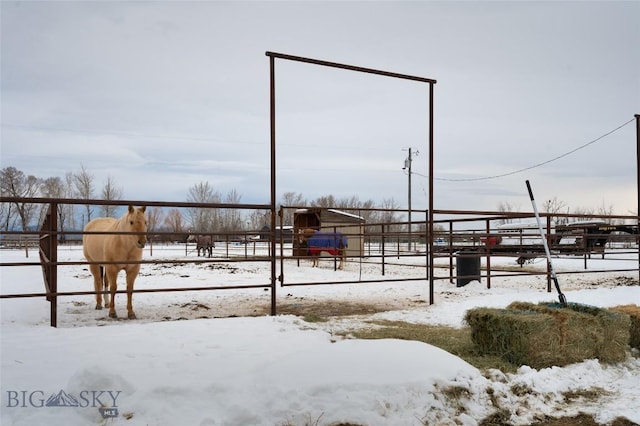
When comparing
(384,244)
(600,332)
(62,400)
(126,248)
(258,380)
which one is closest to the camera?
(62,400)

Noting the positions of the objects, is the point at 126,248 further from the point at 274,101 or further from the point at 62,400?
the point at 62,400

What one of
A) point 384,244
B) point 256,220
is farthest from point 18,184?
point 384,244

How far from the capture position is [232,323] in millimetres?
4801

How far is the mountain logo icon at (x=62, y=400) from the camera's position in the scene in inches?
99.8

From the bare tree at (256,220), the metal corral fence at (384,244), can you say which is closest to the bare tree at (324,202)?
the bare tree at (256,220)

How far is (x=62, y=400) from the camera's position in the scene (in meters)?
2.57

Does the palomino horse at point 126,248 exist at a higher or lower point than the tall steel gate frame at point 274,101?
lower

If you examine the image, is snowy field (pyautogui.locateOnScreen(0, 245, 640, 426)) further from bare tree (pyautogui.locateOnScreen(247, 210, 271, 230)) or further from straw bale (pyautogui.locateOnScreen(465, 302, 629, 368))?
bare tree (pyautogui.locateOnScreen(247, 210, 271, 230))

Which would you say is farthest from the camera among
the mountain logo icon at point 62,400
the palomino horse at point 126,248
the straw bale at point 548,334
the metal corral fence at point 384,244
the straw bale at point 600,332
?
the palomino horse at point 126,248

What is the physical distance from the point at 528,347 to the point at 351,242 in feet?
48.4

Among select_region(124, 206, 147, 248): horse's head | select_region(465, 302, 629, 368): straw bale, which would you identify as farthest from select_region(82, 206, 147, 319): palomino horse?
select_region(465, 302, 629, 368): straw bale

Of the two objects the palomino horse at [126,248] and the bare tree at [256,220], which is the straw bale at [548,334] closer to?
the palomino horse at [126,248]

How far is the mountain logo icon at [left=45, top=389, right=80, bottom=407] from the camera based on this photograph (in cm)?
254

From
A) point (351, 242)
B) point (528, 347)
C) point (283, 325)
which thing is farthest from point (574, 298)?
point (351, 242)
